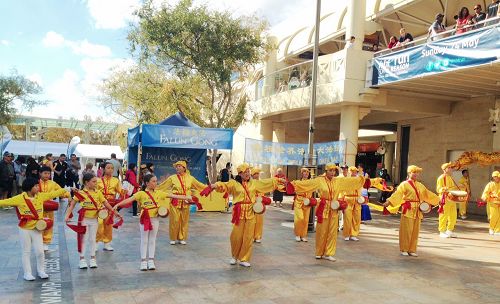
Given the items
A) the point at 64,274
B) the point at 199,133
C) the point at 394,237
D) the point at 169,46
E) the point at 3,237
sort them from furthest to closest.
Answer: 1. the point at 169,46
2. the point at 199,133
3. the point at 394,237
4. the point at 3,237
5. the point at 64,274

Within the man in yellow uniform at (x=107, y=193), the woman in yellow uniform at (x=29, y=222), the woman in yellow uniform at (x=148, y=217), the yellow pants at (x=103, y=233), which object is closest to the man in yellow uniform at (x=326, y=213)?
the woman in yellow uniform at (x=148, y=217)

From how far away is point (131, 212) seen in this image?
1289cm

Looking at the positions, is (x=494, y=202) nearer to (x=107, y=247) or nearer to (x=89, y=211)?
(x=107, y=247)

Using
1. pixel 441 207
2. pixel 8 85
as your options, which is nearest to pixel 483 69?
pixel 441 207

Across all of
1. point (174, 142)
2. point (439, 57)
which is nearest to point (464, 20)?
point (439, 57)

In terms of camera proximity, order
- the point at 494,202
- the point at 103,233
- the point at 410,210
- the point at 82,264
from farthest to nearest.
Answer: the point at 494,202 < the point at 410,210 < the point at 103,233 < the point at 82,264

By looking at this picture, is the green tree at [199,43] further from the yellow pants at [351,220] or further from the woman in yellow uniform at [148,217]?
the woman in yellow uniform at [148,217]

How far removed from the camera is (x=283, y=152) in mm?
16172

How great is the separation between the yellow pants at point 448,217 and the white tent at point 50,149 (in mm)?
20896

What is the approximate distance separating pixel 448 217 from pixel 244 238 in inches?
250

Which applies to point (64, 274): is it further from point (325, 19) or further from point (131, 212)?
point (325, 19)

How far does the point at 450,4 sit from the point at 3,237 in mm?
16107

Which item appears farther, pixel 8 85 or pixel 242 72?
pixel 8 85

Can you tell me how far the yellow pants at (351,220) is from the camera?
32.2 feet
